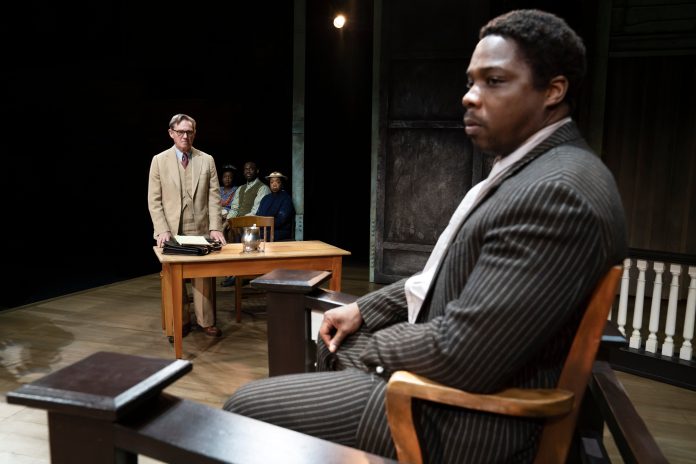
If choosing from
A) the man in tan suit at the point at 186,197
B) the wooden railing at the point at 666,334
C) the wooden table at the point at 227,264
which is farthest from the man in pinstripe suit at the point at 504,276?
the man in tan suit at the point at 186,197

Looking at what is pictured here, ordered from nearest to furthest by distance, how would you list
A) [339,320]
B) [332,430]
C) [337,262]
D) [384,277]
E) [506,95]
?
1. [506,95]
2. [332,430]
3. [339,320]
4. [337,262]
5. [384,277]

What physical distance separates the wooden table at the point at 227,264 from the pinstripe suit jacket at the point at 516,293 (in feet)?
6.90

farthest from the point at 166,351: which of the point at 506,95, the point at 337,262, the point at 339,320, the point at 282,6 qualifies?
the point at 282,6

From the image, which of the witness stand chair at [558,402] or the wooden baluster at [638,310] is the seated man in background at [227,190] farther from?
the witness stand chair at [558,402]

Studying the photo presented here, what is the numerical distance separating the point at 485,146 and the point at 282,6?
587cm

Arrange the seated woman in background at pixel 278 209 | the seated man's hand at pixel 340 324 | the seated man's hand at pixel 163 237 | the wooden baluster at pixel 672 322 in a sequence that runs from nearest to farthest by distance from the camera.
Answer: the seated man's hand at pixel 340 324 < the wooden baluster at pixel 672 322 < the seated man's hand at pixel 163 237 < the seated woman in background at pixel 278 209

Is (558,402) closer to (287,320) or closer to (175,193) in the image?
(287,320)

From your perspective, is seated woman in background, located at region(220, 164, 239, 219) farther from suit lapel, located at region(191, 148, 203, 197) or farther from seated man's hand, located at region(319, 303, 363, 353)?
seated man's hand, located at region(319, 303, 363, 353)

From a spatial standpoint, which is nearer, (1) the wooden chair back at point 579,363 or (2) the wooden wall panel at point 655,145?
(1) the wooden chair back at point 579,363

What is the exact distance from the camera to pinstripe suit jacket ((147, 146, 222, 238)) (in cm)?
357

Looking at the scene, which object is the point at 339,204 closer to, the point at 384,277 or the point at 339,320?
the point at 384,277

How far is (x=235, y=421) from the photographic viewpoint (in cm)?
82

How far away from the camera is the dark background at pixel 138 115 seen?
15.7 ft

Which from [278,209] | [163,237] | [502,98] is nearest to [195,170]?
[163,237]
